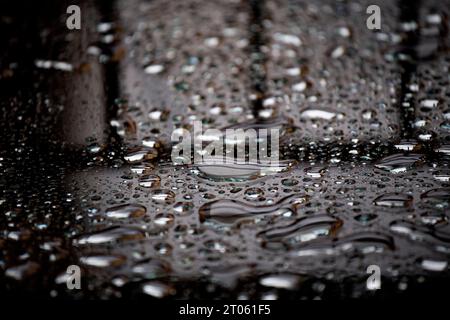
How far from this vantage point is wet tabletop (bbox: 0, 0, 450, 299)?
0.73 m

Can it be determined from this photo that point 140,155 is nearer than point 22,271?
No

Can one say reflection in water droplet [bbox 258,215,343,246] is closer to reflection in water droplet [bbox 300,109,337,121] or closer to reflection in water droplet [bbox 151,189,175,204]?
→ reflection in water droplet [bbox 151,189,175,204]

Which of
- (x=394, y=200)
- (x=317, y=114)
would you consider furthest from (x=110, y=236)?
(x=317, y=114)

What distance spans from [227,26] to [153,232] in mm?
1092

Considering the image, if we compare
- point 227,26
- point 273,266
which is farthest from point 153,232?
point 227,26

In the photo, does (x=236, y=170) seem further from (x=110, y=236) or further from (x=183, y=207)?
(x=110, y=236)

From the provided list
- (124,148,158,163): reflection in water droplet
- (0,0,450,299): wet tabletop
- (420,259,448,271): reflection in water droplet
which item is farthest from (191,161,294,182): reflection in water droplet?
(420,259,448,271): reflection in water droplet

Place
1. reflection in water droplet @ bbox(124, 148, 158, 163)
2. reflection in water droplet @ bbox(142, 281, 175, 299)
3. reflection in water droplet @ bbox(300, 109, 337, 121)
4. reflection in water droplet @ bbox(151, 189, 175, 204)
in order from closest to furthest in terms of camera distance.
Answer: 1. reflection in water droplet @ bbox(142, 281, 175, 299)
2. reflection in water droplet @ bbox(151, 189, 175, 204)
3. reflection in water droplet @ bbox(124, 148, 158, 163)
4. reflection in water droplet @ bbox(300, 109, 337, 121)

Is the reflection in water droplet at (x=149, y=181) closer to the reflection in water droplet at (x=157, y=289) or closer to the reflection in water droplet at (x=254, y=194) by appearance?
the reflection in water droplet at (x=254, y=194)

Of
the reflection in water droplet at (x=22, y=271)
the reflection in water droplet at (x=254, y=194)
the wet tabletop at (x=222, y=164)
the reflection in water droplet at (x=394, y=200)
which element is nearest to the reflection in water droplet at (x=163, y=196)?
the wet tabletop at (x=222, y=164)

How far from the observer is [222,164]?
40.2 inches

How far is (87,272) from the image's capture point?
73 centimetres

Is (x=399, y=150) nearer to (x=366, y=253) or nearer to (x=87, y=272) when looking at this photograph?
(x=366, y=253)

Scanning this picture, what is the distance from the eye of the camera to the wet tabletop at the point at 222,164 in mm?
726
